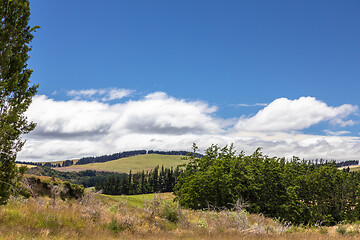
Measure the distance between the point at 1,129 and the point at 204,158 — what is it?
30412 mm

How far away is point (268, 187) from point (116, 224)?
1064 inches

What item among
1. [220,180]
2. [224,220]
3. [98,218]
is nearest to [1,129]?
[98,218]

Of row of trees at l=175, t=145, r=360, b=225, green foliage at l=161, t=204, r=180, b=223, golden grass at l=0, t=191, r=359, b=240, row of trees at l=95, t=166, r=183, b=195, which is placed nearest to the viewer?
golden grass at l=0, t=191, r=359, b=240

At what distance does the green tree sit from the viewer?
11094mm

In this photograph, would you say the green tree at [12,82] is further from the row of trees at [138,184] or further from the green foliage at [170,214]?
the row of trees at [138,184]

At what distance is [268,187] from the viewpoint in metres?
35.2

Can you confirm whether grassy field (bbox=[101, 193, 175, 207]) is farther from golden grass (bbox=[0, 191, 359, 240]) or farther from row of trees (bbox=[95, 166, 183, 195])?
row of trees (bbox=[95, 166, 183, 195])

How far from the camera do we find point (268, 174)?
118 ft

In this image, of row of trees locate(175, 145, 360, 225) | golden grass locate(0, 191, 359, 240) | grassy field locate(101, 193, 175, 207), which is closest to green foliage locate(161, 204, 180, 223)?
golden grass locate(0, 191, 359, 240)

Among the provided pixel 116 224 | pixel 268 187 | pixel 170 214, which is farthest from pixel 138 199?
pixel 116 224

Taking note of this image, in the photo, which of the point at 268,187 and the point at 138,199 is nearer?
the point at 268,187

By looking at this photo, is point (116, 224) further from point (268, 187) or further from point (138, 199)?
point (138, 199)

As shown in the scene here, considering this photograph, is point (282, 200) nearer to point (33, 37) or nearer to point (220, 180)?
point (220, 180)

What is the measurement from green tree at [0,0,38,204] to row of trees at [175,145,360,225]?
1509cm
